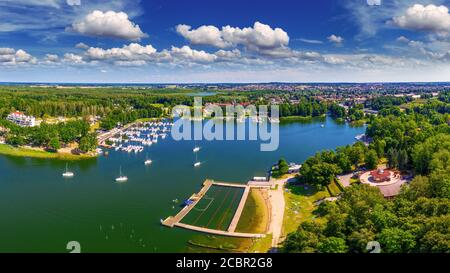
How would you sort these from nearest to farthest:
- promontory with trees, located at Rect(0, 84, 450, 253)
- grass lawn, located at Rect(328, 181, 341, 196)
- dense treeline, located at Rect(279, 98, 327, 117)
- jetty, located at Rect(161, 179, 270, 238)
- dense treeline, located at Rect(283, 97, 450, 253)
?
1. dense treeline, located at Rect(283, 97, 450, 253)
2. promontory with trees, located at Rect(0, 84, 450, 253)
3. jetty, located at Rect(161, 179, 270, 238)
4. grass lawn, located at Rect(328, 181, 341, 196)
5. dense treeline, located at Rect(279, 98, 327, 117)

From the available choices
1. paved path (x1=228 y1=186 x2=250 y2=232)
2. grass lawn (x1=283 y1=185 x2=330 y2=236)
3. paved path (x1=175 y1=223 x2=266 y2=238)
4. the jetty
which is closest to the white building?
the jetty

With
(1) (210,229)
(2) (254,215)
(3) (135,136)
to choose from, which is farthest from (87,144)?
(2) (254,215)

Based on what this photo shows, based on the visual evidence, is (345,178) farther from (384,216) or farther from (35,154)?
(35,154)

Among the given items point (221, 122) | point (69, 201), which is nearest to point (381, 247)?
point (69, 201)

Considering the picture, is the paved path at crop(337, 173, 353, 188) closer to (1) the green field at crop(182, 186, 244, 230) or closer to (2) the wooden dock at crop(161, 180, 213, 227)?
(1) the green field at crop(182, 186, 244, 230)

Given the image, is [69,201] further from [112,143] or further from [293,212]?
[112,143]
